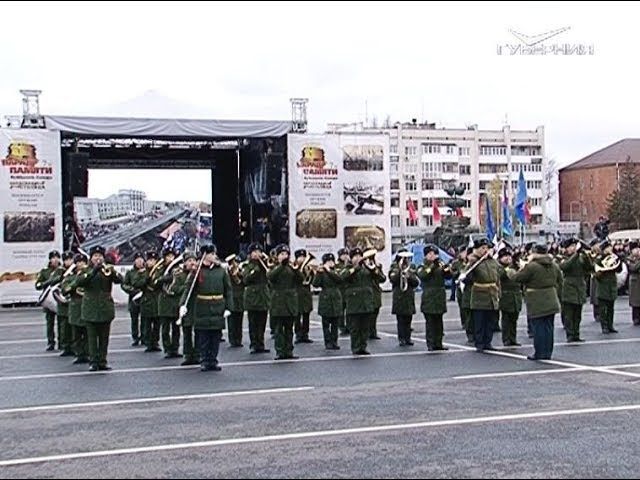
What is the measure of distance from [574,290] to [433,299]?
2.85 m

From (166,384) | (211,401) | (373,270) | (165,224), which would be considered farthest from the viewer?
(165,224)

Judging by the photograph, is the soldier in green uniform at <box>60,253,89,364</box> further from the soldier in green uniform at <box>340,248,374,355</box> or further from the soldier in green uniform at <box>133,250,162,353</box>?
the soldier in green uniform at <box>340,248,374,355</box>

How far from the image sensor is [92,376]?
470 inches

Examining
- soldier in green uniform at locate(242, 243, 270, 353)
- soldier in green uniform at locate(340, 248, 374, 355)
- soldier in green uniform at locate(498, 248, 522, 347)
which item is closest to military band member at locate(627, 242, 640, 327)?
soldier in green uniform at locate(498, 248, 522, 347)

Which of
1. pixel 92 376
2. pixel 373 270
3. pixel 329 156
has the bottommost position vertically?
pixel 92 376

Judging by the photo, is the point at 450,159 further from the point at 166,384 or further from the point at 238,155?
the point at 166,384

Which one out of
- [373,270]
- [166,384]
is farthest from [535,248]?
[166,384]

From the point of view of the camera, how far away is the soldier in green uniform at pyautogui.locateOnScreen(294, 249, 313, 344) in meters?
15.1

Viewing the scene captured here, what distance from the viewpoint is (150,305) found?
49.8 ft

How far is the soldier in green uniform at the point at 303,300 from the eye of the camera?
15.1m

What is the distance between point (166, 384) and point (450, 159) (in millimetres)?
87149

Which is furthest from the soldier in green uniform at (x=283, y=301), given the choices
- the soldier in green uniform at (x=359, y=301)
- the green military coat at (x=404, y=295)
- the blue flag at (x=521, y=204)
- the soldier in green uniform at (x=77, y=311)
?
the blue flag at (x=521, y=204)

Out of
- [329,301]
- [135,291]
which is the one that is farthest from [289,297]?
[135,291]

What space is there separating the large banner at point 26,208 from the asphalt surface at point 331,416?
40.8 ft
